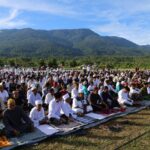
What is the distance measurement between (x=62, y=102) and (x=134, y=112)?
10.4ft

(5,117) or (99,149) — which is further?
(5,117)

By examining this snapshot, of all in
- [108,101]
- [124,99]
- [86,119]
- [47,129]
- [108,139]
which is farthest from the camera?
[124,99]

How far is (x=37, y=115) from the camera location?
9445 mm

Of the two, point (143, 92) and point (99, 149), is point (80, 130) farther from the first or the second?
point (143, 92)

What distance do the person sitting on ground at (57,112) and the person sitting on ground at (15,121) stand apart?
109 centimetres

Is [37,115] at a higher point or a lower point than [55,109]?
lower

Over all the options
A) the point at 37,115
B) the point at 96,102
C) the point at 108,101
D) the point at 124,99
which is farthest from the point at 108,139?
the point at 124,99

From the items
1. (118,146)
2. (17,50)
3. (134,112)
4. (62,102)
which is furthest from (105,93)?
(17,50)

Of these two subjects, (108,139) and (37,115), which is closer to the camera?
(108,139)

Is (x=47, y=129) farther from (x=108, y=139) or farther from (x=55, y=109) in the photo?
(x=108, y=139)

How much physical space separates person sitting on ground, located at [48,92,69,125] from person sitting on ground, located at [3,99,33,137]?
1.09 meters

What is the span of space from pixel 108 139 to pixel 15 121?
2.46 metres

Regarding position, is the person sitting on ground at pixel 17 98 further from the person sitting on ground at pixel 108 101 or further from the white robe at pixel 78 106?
the person sitting on ground at pixel 108 101

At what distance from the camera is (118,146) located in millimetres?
7602
